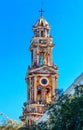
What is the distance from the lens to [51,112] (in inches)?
1460

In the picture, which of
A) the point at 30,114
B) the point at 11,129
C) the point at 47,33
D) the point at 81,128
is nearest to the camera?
the point at 81,128

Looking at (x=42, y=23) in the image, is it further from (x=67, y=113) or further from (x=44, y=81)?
(x=67, y=113)

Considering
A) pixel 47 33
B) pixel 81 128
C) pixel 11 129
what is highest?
pixel 47 33

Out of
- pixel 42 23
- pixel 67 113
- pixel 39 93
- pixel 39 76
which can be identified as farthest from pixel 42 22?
pixel 67 113

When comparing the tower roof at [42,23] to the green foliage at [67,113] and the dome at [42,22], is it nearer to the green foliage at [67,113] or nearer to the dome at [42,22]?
the dome at [42,22]

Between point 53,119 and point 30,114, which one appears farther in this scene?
point 30,114

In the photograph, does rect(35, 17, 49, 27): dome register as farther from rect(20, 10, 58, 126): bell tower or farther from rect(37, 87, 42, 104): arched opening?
rect(37, 87, 42, 104): arched opening

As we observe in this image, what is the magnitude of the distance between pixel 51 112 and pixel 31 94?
62.3 m

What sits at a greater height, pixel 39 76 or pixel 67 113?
pixel 39 76

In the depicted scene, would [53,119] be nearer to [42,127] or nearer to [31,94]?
[42,127]

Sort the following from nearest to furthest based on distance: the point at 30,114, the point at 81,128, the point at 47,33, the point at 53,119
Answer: the point at 81,128
the point at 53,119
the point at 30,114
the point at 47,33

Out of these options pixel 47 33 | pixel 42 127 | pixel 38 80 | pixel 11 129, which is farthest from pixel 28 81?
pixel 42 127

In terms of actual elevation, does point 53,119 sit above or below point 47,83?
below

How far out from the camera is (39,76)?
328 feet
